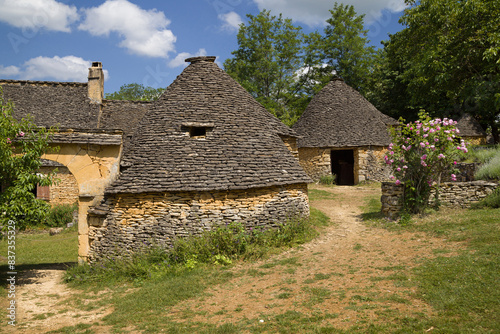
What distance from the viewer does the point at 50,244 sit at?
497 inches

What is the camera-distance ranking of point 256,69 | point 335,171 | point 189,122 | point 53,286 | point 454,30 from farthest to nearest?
point 256,69
point 335,171
point 454,30
point 189,122
point 53,286

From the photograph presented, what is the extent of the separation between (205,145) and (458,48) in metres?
12.3

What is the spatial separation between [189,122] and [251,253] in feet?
13.2

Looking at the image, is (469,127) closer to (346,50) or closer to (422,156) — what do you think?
(346,50)

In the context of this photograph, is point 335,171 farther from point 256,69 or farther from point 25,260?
point 25,260

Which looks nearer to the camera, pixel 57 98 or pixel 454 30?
pixel 454 30

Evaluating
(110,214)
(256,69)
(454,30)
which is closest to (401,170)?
(110,214)

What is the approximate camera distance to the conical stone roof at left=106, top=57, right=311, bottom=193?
8.43 m

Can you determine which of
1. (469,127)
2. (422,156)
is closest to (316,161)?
(422,156)

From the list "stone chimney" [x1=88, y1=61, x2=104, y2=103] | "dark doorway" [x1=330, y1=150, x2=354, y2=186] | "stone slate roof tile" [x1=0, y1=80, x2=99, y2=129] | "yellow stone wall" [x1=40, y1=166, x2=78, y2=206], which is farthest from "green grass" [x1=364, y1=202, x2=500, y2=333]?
"stone chimney" [x1=88, y1=61, x2=104, y2=103]

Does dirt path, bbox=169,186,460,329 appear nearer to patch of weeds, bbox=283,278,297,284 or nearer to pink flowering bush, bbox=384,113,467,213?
patch of weeds, bbox=283,278,297,284

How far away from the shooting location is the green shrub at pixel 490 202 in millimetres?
9274

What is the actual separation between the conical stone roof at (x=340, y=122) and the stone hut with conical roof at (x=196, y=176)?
330 inches

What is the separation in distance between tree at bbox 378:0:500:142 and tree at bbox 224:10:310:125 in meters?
11.8
